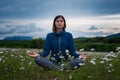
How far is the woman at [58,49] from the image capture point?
10.7 m

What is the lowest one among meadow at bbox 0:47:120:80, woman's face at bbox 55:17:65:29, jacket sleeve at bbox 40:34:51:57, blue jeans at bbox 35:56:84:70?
meadow at bbox 0:47:120:80

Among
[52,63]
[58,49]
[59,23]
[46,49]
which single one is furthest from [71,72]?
[59,23]

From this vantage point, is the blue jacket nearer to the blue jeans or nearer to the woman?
the woman

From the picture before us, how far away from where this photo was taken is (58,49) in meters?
10.9

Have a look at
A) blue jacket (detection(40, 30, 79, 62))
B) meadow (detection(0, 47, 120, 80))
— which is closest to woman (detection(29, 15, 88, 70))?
blue jacket (detection(40, 30, 79, 62))

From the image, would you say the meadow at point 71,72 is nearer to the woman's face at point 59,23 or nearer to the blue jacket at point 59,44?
the blue jacket at point 59,44

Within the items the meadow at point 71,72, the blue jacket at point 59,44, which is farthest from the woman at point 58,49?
the meadow at point 71,72

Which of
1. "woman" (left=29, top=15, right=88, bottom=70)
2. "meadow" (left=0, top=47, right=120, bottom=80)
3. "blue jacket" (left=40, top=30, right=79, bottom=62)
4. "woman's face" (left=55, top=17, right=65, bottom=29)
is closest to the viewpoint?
"meadow" (left=0, top=47, right=120, bottom=80)

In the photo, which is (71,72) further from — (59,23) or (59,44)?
(59,23)

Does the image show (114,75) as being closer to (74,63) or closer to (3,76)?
(74,63)

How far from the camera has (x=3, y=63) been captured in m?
11.8

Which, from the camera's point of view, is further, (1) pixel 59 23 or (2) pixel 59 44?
(2) pixel 59 44

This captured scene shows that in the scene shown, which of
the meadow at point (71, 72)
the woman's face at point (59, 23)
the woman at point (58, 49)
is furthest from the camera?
the woman at point (58, 49)

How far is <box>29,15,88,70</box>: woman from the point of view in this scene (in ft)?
35.0
